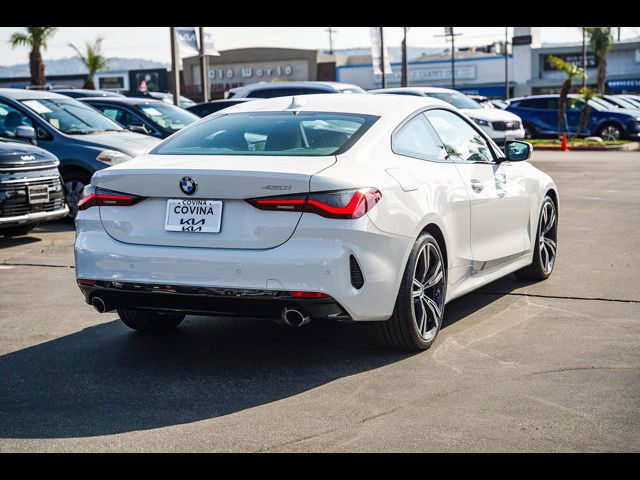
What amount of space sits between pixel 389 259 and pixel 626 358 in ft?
4.89

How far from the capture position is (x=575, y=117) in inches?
1298

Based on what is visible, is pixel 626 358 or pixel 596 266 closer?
pixel 626 358

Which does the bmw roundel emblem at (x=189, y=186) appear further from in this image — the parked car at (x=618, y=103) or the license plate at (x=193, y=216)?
the parked car at (x=618, y=103)

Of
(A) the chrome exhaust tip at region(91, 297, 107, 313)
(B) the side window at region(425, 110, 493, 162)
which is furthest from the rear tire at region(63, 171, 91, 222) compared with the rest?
(A) the chrome exhaust tip at region(91, 297, 107, 313)

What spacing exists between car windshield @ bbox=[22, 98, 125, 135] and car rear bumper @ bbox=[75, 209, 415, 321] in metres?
7.60

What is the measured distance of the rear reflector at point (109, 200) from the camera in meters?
5.50

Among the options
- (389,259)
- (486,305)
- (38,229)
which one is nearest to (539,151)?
(38,229)

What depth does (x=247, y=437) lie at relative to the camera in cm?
439

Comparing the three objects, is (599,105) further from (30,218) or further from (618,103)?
(30,218)

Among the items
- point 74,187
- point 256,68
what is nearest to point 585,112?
point 74,187

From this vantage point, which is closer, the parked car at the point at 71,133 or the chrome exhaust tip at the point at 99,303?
the chrome exhaust tip at the point at 99,303

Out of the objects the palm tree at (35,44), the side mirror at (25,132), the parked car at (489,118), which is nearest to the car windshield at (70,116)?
the side mirror at (25,132)

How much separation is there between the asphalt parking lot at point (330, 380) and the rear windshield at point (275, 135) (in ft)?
3.92

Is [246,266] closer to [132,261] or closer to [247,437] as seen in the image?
[132,261]
